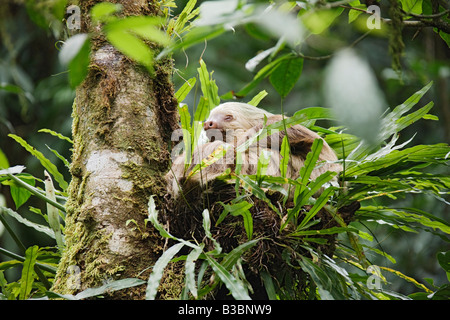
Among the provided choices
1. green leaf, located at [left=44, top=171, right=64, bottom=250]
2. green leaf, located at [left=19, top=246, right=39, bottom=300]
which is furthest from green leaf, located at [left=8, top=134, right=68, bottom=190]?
green leaf, located at [left=19, top=246, right=39, bottom=300]

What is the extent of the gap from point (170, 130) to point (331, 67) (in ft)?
4.83

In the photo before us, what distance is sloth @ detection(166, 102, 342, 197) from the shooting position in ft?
6.70

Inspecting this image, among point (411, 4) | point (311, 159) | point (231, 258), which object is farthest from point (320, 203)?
point (411, 4)

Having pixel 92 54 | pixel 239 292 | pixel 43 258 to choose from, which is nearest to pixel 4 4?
pixel 239 292

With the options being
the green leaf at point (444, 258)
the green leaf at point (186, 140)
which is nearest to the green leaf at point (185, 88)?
the green leaf at point (186, 140)

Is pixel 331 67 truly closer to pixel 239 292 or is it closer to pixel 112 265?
pixel 239 292

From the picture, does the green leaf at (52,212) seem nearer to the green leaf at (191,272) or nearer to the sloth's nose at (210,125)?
the green leaf at (191,272)

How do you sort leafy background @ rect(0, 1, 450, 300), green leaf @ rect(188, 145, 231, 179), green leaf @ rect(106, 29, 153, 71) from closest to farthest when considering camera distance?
green leaf @ rect(106, 29, 153, 71), green leaf @ rect(188, 145, 231, 179), leafy background @ rect(0, 1, 450, 300)

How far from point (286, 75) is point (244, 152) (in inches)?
45.5

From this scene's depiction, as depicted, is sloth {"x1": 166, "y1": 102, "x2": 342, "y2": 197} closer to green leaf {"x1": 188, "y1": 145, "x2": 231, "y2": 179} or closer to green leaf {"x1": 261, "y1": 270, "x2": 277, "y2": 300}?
green leaf {"x1": 188, "y1": 145, "x2": 231, "y2": 179}

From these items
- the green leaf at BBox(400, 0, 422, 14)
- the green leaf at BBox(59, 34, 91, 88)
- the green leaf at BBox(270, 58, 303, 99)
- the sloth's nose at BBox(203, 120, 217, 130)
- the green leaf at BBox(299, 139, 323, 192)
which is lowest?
the sloth's nose at BBox(203, 120, 217, 130)

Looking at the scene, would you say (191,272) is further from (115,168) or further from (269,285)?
(115,168)

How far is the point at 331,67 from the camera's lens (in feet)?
2.68

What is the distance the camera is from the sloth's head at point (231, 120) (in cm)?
297
